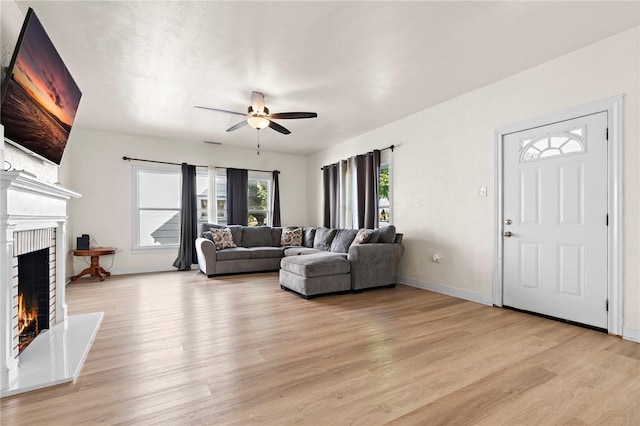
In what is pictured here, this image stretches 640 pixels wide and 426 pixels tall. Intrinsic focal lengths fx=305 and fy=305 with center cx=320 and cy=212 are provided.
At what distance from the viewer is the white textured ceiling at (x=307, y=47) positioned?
94.8 inches

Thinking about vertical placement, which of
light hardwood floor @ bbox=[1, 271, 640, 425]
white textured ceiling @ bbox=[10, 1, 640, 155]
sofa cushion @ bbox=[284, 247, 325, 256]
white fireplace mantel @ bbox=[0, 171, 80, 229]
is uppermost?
white textured ceiling @ bbox=[10, 1, 640, 155]

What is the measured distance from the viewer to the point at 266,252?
20.0 ft

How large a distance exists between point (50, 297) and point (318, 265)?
279 cm

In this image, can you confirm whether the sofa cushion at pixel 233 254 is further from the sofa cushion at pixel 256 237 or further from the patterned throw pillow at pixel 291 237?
the patterned throw pillow at pixel 291 237

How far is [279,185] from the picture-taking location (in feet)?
25.0

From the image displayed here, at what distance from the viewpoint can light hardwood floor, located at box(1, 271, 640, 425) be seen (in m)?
1.64

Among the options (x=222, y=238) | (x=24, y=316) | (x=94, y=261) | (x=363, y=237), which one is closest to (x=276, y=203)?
(x=222, y=238)

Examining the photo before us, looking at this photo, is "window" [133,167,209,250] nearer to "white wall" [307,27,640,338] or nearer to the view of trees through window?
the view of trees through window

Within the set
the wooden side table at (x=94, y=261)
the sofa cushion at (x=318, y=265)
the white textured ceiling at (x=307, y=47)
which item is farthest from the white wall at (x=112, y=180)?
the sofa cushion at (x=318, y=265)

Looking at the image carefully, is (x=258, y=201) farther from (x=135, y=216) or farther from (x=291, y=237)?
(x=135, y=216)

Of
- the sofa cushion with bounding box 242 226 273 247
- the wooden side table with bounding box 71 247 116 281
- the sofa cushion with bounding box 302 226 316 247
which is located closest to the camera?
the wooden side table with bounding box 71 247 116 281

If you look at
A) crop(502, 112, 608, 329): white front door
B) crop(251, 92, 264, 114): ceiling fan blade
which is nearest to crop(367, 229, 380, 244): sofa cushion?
crop(502, 112, 608, 329): white front door

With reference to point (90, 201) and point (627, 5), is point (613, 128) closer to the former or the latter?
point (627, 5)

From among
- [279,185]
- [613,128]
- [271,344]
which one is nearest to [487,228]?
[613,128]
